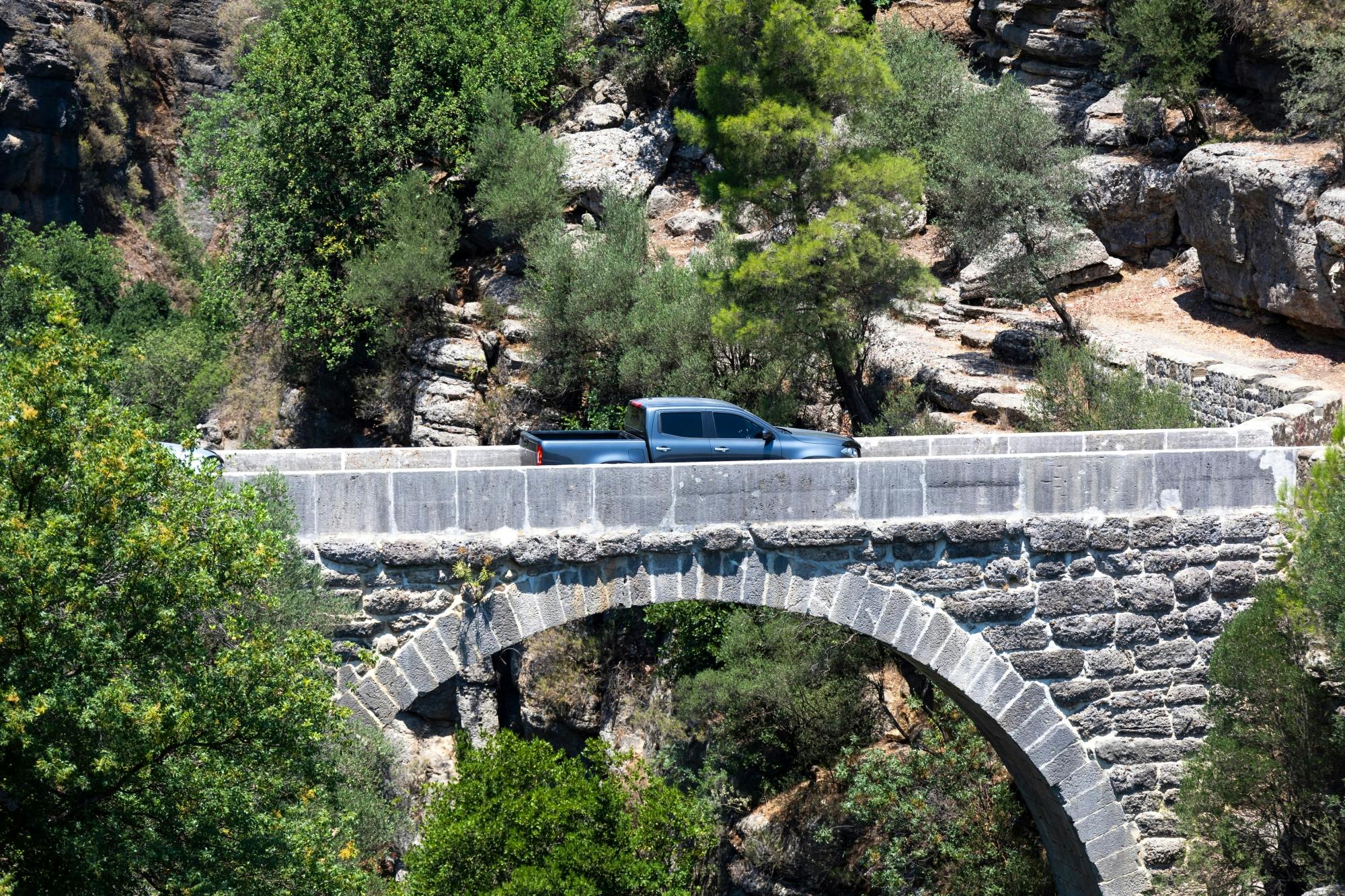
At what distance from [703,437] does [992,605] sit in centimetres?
445

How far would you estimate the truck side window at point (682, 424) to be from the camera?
15031 mm

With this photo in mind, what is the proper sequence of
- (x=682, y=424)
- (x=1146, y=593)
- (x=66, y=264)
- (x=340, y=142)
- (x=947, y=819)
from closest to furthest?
(x=1146, y=593) < (x=947, y=819) < (x=682, y=424) < (x=340, y=142) < (x=66, y=264)

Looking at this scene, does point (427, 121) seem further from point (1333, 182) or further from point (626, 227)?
point (1333, 182)

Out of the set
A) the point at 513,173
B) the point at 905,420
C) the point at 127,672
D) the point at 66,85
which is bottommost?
the point at 127,672

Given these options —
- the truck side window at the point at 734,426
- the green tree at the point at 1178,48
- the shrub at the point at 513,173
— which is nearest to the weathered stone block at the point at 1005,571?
the truck side window at the point at 734,426

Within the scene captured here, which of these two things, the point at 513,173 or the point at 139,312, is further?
the point at 139,312

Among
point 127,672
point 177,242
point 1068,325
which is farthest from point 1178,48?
point 177,242

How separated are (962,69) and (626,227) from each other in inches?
326

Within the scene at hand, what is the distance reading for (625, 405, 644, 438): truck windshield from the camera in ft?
49.5

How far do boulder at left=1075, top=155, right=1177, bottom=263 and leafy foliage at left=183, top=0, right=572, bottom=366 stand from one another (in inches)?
499

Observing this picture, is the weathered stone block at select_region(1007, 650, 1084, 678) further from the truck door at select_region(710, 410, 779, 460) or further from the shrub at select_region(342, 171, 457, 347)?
the shrub at select_region(342, 171, 457, 347)

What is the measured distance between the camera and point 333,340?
25.8 metres

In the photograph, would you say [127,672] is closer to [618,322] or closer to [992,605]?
[992,605]

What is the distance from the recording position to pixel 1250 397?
1781 cm
